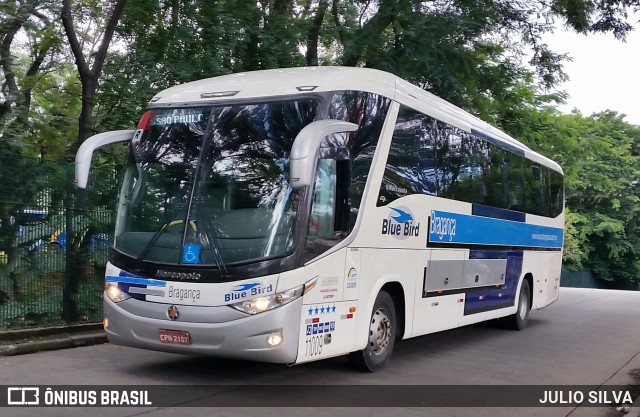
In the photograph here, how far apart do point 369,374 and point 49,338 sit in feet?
15.5

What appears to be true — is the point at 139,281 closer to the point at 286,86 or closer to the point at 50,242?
the point at 286,86

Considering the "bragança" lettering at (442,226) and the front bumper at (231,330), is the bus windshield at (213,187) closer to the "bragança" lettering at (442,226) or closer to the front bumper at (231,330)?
the front bumper at (231,330)

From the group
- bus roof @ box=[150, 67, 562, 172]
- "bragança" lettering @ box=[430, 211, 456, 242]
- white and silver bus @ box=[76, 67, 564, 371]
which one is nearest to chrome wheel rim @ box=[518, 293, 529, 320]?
"bragança" lettering @ box=[430, 211, 456, 242]

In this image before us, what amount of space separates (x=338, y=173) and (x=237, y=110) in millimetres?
1364

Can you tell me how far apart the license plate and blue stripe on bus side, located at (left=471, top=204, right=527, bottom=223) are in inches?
241

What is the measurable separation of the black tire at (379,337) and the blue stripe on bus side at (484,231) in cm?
151

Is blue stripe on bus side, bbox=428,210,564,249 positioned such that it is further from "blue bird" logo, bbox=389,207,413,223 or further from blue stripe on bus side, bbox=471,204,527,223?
"blue bird" logo, bbox=389,207,413,223

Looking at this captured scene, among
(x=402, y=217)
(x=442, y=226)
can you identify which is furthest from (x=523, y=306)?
(x=402, y=217)

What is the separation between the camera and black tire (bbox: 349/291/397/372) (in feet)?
29.2

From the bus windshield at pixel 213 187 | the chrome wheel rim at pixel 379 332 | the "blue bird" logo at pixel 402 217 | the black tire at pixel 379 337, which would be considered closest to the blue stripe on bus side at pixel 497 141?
the "blue bird" logo at pixel 402 217

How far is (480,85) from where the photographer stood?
17.1 meters

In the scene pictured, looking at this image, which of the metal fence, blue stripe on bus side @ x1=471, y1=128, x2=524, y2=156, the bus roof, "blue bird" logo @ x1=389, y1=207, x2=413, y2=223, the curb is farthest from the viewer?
blue stripe on bus side @ x1=471, y1=128, x2=524, y2=156
